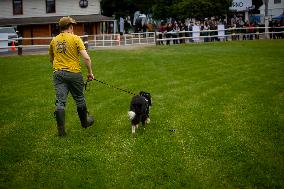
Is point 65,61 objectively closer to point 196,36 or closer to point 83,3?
point 196,36

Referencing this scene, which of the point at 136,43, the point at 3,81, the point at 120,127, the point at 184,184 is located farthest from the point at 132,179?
the point at 136,43

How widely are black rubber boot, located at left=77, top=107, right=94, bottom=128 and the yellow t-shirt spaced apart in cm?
90

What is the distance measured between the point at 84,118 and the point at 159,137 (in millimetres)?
1816

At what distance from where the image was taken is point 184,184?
6109 mm

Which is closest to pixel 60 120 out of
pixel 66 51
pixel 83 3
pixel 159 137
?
pixel 66 51

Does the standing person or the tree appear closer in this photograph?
the standing person

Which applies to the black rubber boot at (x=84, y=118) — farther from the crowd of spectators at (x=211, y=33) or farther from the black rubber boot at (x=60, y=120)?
the crowd of spectators at (x=211, y=33)

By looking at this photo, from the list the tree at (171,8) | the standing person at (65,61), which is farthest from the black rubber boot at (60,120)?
the tree at (171,8)

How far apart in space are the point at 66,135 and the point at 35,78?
9698 millimetres

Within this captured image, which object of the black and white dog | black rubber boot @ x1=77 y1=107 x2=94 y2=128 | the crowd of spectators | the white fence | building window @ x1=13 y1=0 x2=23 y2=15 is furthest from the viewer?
building window @ x1=13 y1=0 x2=23 y2=15

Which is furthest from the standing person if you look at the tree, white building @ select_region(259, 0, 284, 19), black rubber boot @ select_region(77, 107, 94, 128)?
white building @ select_region(259, 0, 284, 19)

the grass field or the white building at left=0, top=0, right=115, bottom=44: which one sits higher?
the white building at left=0, top=0, right=115, bottom=44

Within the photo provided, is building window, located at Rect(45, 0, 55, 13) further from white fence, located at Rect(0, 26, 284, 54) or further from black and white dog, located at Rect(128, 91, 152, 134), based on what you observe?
black and white dog, located at Rect(128, 91, 152, 134)

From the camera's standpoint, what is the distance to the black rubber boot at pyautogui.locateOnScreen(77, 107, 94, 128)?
9.12 m
